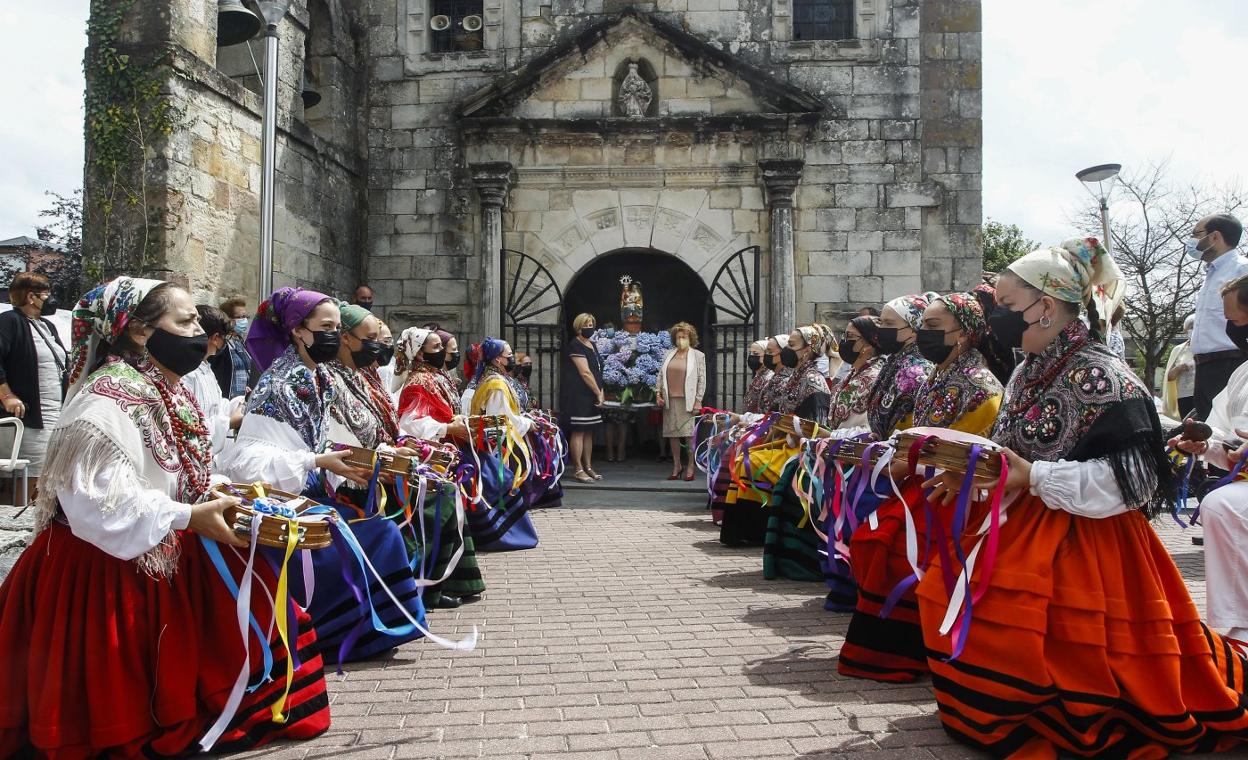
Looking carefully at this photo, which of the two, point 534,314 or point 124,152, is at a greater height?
point 124,152

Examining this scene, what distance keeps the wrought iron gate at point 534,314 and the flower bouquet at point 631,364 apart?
2.59 ft

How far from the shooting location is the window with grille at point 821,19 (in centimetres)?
1348

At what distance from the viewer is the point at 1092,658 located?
9.73 ft

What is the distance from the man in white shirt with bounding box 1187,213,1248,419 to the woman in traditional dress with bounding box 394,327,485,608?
503cm

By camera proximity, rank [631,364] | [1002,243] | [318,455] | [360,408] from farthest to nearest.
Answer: [1002,243] < [631,364] < [360,408] < [318,455]

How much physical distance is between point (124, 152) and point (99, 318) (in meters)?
7.18

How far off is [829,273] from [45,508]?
1137 cm

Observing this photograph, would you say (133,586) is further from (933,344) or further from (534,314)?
(534,314)

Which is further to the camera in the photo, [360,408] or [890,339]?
[890,339]

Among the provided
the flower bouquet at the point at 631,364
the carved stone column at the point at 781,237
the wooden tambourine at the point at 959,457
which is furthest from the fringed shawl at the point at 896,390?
the carved stone column at the point at 781,237

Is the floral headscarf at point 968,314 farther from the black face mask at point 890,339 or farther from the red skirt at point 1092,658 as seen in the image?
the red skirt at point 1092,658

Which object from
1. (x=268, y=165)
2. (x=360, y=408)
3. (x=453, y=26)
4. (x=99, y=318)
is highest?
(x=453, y=26)

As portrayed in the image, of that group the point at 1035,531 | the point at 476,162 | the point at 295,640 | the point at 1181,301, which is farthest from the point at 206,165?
the point at 1181,301

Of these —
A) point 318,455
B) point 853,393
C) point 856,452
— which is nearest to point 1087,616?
point 856,452
